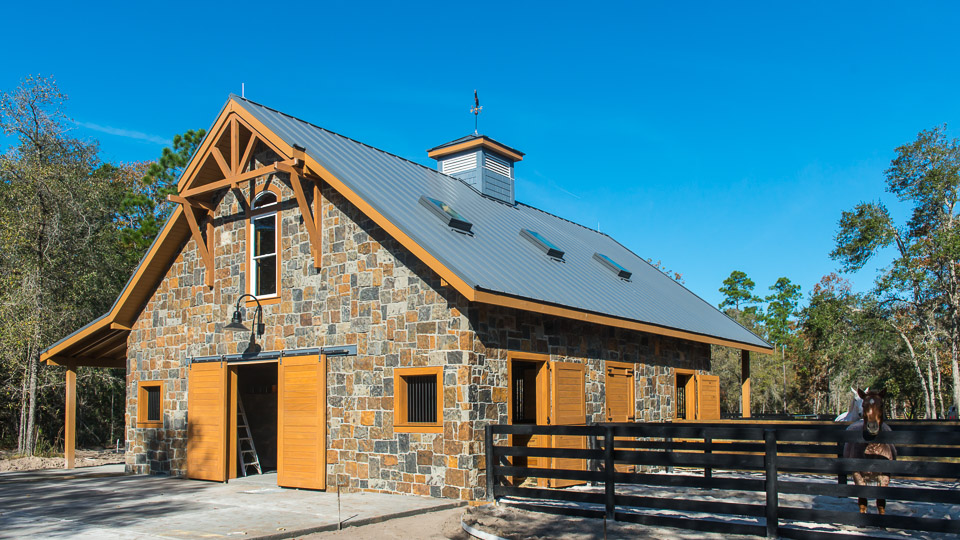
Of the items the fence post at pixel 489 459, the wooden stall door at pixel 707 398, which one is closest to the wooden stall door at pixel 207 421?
the fence post at pixel 489 459

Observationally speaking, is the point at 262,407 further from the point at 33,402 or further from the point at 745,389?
the point at 745,389

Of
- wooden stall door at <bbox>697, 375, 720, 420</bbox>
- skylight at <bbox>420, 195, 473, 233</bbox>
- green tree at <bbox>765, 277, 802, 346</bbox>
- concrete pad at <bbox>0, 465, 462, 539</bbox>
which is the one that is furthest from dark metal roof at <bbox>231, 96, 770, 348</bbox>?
green tree at <bbox>765, 277, 802, 346</bbox>

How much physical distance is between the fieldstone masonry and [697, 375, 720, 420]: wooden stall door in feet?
9.99

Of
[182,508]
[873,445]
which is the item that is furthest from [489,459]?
[873,445]

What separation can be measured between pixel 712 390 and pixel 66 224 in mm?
18459

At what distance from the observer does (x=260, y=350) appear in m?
13.5

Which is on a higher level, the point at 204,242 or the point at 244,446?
the point at 204,242

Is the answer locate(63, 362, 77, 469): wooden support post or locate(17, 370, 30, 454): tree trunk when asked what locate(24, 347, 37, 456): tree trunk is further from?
locate(63, 362, 77, 469): wooden support post

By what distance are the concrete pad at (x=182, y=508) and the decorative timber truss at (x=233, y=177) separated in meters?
3.83

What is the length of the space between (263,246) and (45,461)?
30.3 feet

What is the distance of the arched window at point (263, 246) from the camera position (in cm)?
1386

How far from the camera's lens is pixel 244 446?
→ 48.6 ft

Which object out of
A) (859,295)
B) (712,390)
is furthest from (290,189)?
(859,295)

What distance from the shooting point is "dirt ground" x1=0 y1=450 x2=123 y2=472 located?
17.7 m
